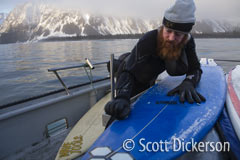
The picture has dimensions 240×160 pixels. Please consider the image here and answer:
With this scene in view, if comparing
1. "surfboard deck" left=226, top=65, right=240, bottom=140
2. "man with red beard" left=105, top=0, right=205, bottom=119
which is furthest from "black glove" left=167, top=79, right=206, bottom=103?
"surfboard deck" left=226, top=65, right=240, bottom=140

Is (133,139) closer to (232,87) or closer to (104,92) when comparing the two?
(232,87)

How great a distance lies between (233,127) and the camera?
2.20 metres

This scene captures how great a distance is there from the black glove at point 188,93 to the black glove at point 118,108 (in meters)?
0.82

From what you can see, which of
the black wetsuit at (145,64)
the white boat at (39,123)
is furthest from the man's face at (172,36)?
the white boat at (39,123)

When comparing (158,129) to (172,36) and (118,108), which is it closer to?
(118,108)

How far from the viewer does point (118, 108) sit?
1.98 metres

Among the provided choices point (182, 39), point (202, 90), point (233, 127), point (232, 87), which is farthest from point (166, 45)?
point (232, 87)

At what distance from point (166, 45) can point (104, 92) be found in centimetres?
284

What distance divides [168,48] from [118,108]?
1.02 metres

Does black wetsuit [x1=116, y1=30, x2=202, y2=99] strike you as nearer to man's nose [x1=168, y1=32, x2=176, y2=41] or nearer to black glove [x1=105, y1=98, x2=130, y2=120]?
black glove [x1=105, y1=98, x2=130, y2=120]

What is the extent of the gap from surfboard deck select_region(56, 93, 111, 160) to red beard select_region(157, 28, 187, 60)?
75.6 inches

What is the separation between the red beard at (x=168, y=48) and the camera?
7.43 ft

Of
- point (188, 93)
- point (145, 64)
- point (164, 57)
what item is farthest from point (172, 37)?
point (188, 93)

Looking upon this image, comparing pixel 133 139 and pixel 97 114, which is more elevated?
pixel 133 139
